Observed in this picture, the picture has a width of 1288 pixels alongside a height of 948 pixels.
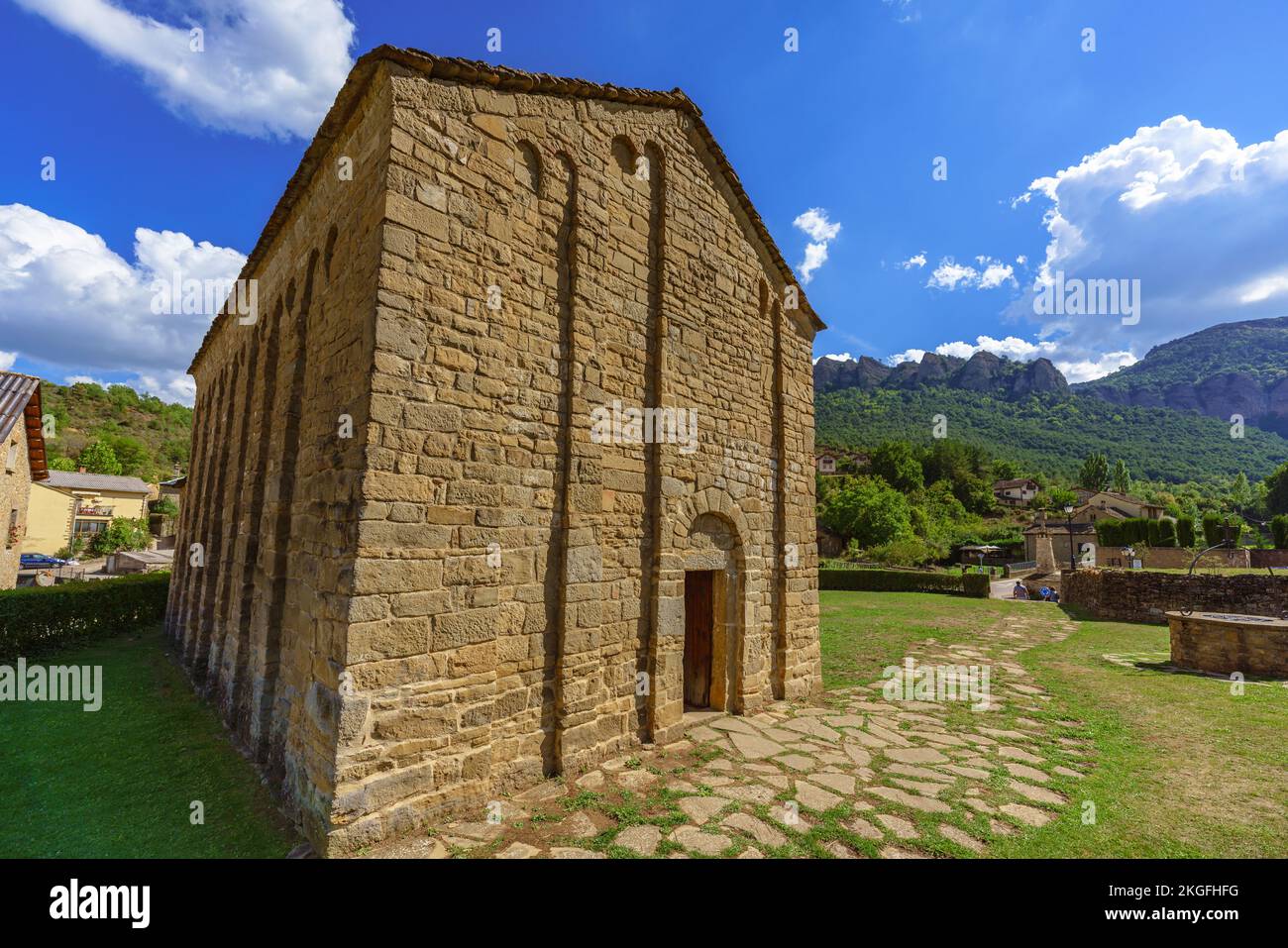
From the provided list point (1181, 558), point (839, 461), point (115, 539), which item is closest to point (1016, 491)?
point (839, 461)

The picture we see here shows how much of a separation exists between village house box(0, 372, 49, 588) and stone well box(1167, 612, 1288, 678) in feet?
94.9

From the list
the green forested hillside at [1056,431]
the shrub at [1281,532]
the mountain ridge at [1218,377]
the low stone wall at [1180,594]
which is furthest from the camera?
the mountain ridge at [1218,377]

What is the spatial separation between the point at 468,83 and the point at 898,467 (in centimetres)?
7017

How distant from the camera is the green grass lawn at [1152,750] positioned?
4.27 metres

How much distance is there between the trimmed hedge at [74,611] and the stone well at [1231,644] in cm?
2376

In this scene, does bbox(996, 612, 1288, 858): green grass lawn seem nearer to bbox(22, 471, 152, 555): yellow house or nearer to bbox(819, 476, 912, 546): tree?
bbox(819, 476, 912, 546): tree

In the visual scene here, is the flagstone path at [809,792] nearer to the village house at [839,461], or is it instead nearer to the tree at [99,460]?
the village house at [839,461]

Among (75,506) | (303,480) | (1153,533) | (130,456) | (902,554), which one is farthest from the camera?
(130,456)

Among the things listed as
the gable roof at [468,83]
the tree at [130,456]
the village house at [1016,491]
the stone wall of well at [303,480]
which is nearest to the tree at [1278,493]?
the village house at [1016,491]

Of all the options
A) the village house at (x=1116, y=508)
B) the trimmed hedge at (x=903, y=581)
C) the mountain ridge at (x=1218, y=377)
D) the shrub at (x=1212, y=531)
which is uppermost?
the mountain ridge at (x=1218, y=377)

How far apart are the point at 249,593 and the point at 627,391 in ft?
20.0

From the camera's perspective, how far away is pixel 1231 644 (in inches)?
392

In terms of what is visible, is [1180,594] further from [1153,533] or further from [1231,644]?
[1153,533]
